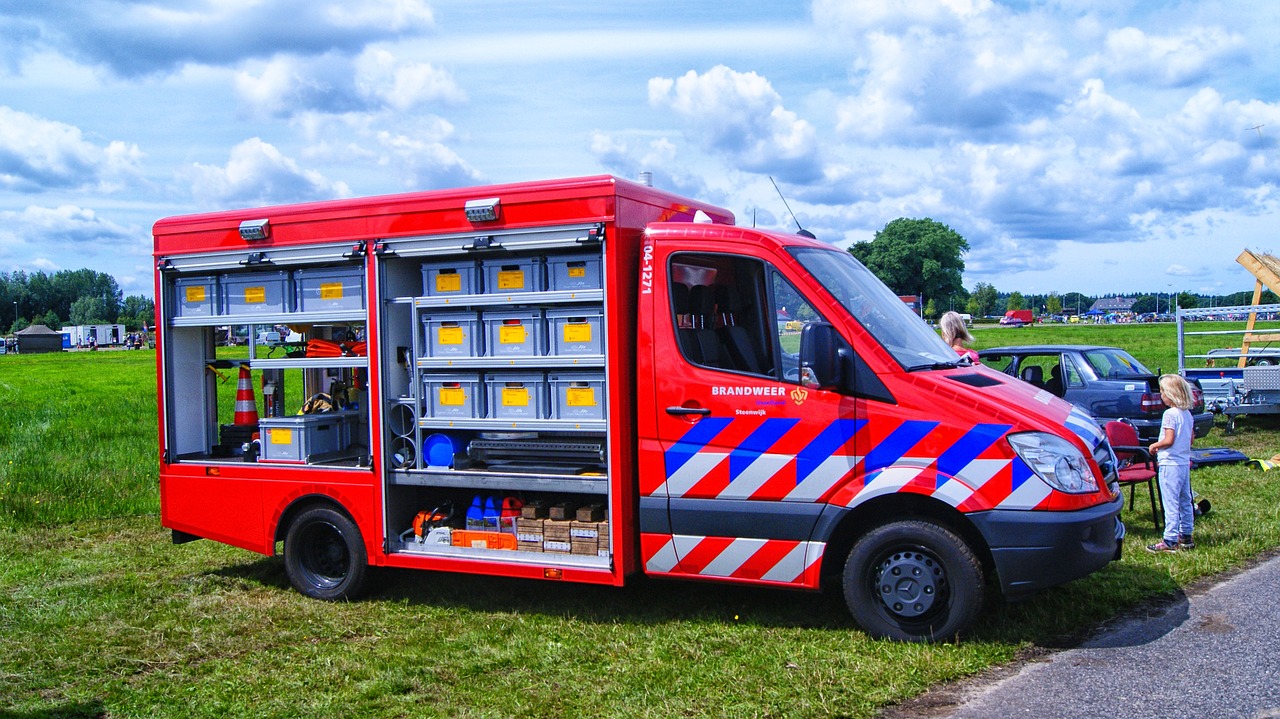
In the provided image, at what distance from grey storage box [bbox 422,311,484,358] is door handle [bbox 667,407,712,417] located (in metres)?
1.47

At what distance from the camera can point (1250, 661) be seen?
5.43 metres

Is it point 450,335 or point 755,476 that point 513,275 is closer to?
point 450,335

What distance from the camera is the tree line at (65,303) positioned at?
134500mm

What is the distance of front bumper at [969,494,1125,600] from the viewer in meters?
5.55

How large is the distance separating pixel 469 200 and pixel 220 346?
3.51 meters

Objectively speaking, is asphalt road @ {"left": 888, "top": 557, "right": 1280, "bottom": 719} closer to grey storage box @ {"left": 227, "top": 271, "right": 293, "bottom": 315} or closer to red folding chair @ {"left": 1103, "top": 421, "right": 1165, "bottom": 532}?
red folding chair @ {"left": 1103, "top": 421, "right": 1165, "bottom": 532}

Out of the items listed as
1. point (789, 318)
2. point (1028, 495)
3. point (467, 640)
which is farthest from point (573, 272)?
point (1028, 495)

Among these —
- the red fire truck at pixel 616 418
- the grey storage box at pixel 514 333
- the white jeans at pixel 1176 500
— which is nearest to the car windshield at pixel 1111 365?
the white jeans at pixel 1176 500

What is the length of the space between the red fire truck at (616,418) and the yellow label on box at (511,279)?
19mm

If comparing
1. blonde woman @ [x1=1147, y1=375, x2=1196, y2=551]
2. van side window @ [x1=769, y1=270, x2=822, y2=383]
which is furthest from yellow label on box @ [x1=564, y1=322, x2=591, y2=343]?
blonde woman @ [x1=1147, y1=375, x2=1196, y2=551]

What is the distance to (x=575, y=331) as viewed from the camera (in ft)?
21.4

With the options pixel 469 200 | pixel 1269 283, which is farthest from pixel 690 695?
pixel 1269 283

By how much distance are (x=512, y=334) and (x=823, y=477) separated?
223cm

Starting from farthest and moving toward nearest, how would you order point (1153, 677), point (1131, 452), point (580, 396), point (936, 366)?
point (1131, 452), point (580, 396), point (936, 366), point (1153, 677)
